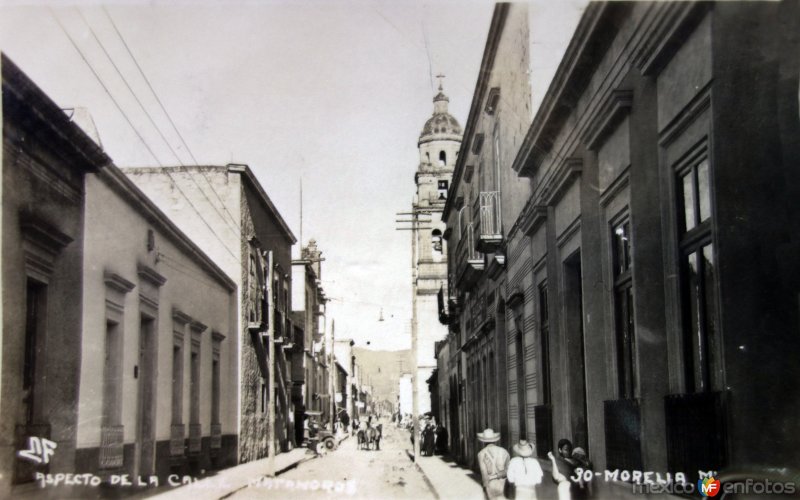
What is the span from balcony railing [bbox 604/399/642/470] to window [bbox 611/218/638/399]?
0.75 feet

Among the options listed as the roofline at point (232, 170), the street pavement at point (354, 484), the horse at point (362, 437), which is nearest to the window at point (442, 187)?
the horse at point (362, 437)

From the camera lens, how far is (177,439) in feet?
53.7

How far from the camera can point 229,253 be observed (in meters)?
23.5

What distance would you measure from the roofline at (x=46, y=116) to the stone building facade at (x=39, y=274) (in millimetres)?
11

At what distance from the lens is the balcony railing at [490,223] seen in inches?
628

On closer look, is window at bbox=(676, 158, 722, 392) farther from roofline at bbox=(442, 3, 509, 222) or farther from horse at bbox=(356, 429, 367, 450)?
horse at bbox=(356, 429, 367, 450)

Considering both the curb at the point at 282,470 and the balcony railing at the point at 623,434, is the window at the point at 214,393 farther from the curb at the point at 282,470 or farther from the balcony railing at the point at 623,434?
the balcony railing at the point at 623,434

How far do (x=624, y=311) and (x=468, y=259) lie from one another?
39.1 ft

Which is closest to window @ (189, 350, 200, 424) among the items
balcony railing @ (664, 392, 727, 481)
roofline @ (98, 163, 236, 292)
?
roofline @ (98, 163, 236, 292)

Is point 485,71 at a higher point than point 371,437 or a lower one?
higher

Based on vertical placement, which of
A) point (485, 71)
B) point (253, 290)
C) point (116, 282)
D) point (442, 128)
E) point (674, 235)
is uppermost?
point (442, 128)

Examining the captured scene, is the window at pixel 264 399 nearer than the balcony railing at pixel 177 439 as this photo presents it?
No

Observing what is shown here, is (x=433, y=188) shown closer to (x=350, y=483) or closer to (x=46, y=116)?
(x=350, y=483)

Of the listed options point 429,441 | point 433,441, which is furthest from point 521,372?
point 433,441
